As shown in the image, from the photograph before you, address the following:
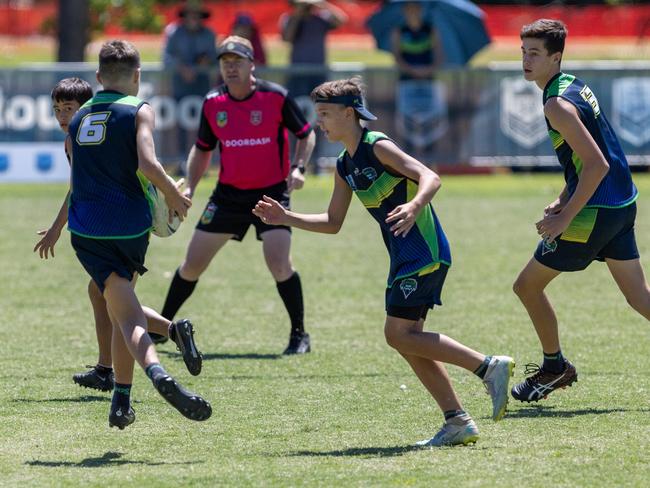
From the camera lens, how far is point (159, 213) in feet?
21.4

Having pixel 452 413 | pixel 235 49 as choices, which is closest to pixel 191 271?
pixel 235 49

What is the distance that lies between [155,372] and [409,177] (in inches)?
57.4

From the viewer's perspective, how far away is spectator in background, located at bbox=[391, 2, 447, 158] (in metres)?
18.1

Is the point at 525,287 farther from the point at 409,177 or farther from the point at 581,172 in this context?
the point at 409,177

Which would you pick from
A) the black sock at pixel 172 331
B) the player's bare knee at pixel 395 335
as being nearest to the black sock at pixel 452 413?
the player's bare knee at pixel 395 335

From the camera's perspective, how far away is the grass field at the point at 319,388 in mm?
5695

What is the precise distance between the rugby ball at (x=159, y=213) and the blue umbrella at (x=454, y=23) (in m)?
13.6

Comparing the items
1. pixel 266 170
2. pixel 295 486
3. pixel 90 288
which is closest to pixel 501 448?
pixel 295 486

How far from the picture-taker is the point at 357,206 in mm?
16141

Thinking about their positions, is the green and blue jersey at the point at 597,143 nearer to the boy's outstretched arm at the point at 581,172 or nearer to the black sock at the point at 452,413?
the boy's outstretched arm at the point at 581,172

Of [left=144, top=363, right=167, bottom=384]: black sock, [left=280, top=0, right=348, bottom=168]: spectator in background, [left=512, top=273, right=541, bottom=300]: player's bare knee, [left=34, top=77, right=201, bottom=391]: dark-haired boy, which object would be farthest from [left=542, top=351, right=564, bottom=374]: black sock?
[left=280, top=0, right=348, bottom=168]: spectator in background

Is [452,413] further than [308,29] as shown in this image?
No

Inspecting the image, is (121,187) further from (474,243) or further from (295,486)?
(474,243)

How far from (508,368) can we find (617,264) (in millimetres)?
1222
